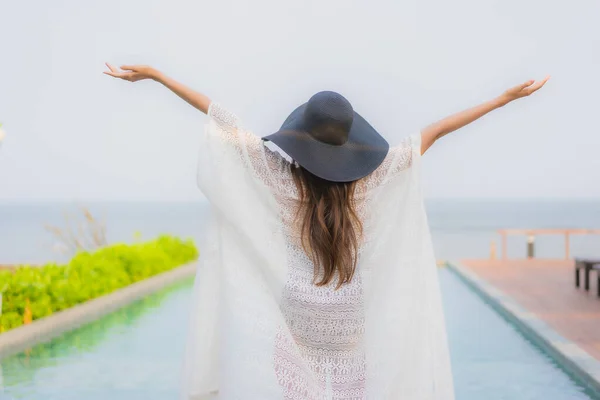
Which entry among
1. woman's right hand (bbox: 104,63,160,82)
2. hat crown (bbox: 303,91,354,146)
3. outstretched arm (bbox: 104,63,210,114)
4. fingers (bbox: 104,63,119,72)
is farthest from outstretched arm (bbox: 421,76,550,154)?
fingers (bbox: 104,63,119,72)

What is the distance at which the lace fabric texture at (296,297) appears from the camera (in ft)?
8.00

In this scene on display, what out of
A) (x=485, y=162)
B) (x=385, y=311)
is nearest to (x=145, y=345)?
(x=385, y=311)

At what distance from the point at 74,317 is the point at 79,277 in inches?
57.2

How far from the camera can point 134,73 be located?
260 centimetres

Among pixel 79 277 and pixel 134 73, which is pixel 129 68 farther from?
pixel 79 277

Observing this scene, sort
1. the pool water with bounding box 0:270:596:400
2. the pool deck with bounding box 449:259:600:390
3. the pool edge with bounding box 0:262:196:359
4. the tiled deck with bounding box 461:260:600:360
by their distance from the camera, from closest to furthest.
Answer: the pool water with bounding box 0:270:596:400
the pool deck with bounding box 449:259:600:390
the pool edge with bounding box 0:262:196:359
the tiled deck with bounding box 461:260:600:360

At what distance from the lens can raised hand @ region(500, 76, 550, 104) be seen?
262 centimetres

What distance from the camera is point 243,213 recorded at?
2520 millimetres

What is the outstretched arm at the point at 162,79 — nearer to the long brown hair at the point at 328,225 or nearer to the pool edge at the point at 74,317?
the long brown hair at the point at 328,225

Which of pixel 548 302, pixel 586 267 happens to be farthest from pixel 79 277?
pixel 586 267

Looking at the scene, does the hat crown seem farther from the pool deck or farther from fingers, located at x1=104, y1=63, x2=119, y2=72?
the pool deck

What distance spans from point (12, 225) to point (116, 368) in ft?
183

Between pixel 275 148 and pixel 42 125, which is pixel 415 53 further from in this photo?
pixel 275 148

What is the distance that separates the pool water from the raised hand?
334 cm
